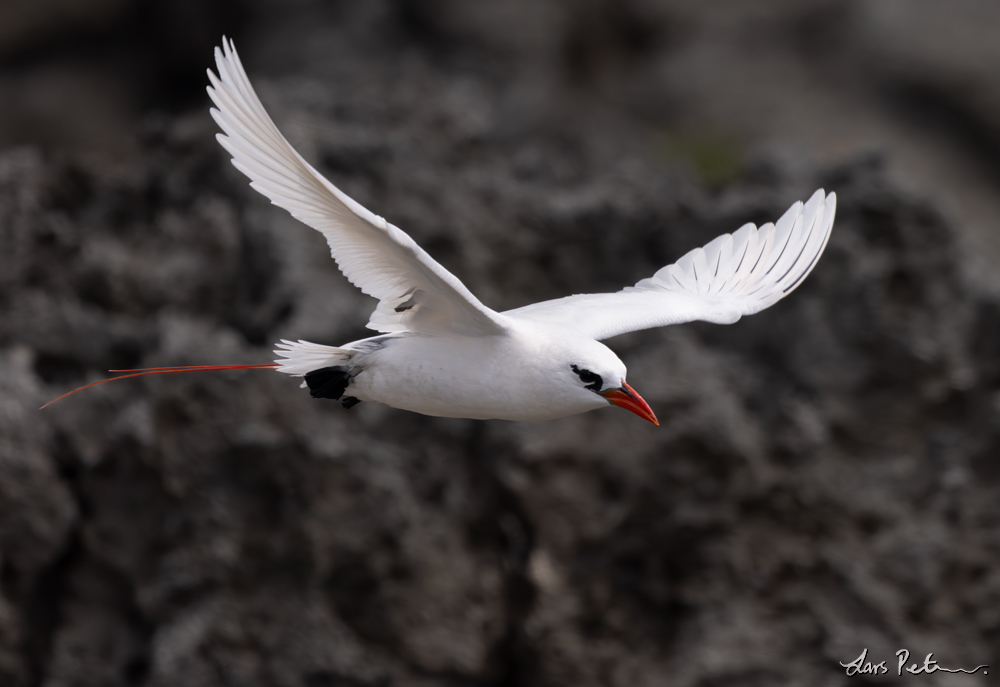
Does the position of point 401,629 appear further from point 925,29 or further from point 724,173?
→ point 925,29

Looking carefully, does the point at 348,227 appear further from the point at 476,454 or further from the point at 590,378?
→ the point at 476,454

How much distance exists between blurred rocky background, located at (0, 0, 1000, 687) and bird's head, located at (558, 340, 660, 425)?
200 centimetres

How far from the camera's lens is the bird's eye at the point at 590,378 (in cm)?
332

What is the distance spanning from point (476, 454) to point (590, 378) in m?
2.24

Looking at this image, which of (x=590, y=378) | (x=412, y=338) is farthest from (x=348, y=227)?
(x=590, y=378)

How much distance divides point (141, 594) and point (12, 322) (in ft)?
6.15

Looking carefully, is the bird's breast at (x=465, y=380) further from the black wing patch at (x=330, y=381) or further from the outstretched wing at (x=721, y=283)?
the outstretched wing at (x=721, y=283)

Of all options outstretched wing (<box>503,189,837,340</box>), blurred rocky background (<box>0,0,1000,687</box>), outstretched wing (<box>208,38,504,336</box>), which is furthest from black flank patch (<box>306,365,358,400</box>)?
blurred rocky background (<box>0,0,1000,687</box>)

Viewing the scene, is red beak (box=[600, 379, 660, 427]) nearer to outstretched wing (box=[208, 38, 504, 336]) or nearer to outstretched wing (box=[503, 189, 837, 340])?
outstretched wing (box=[208, 38, 504, 336])

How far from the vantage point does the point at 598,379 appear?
10.9ft

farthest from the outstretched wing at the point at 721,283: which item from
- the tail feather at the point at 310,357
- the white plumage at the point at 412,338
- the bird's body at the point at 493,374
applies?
the tail feather at the point at 310,357

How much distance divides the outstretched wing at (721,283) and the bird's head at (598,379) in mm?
653

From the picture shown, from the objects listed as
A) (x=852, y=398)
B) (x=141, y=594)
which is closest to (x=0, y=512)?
(x=141, y=594)

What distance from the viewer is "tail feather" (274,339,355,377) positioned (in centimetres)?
361
